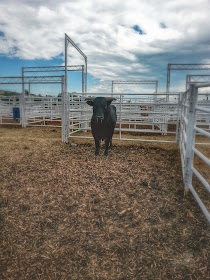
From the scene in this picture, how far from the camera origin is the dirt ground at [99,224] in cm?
206

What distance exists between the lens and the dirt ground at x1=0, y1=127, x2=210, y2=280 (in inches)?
81.3

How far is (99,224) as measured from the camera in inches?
105

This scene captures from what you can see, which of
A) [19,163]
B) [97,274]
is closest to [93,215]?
[97,274]

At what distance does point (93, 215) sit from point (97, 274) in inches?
35.4

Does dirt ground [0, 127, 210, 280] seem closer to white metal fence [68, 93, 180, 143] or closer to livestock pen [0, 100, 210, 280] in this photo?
livestock pen [0, 100, 210, 280]

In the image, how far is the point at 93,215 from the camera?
2846 millimetres

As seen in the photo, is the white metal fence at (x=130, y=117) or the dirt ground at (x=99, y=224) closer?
the dirt ground at (x=99, y=224)

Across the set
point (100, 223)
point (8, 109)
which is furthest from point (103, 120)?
point (8, 109)

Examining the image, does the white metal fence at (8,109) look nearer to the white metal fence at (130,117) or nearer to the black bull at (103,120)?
the white metal fence at (130,117)

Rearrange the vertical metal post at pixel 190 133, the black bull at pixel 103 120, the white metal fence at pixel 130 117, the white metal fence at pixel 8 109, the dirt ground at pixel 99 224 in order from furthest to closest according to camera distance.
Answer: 1. the white metal fence at pixel 8 109
2. the white metal fence at pixel 130 117
3. the black bull at pixel 103 120
4. the vertical metal post at pixel 190 133
5. the dirt ground at pixel 99 224

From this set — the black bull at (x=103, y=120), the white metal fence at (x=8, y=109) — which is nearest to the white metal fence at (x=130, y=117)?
the black bull at (x=103, y=120)

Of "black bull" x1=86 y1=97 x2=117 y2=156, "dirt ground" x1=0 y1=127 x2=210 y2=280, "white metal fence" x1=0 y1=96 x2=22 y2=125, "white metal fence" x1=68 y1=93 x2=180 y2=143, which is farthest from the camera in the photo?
"white metal fence" x1=0 y1=96 x2=22 y2=125

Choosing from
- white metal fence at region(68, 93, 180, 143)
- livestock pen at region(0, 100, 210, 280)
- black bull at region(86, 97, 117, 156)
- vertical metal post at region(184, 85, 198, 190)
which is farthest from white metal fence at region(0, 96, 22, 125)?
vertical metal post at region(184, 85, 198, 190)

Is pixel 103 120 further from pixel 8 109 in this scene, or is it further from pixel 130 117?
pixel 8 109
